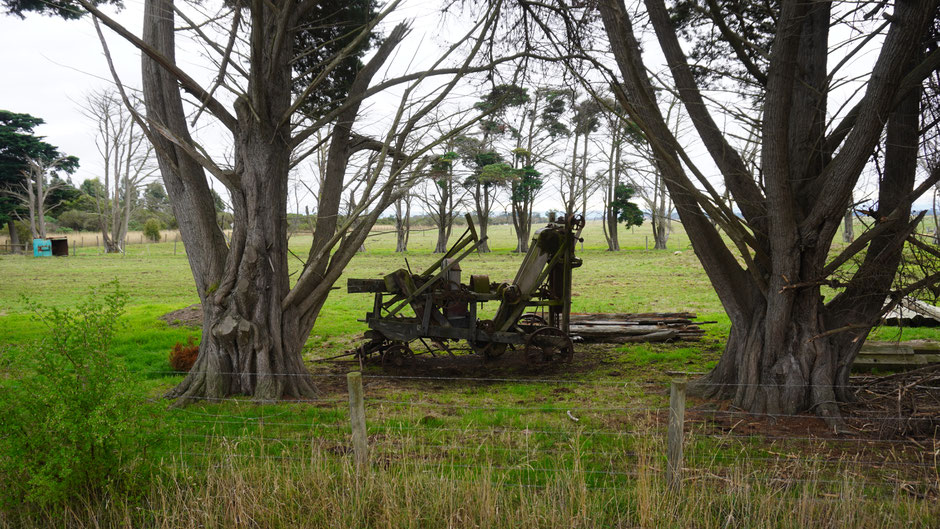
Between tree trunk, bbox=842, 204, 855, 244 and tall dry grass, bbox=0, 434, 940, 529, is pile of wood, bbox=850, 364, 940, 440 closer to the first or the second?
tall dry grass, bbox=0, 434, 940, 529

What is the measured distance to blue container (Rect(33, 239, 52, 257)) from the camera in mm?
38578

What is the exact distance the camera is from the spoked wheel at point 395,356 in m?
8.78

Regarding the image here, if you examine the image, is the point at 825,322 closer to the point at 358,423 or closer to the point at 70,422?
the point at 358,423

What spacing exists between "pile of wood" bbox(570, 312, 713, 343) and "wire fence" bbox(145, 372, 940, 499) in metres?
3.79

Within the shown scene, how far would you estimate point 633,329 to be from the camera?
11.2m

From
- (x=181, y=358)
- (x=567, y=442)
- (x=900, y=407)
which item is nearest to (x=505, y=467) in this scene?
(x=567, y=442)

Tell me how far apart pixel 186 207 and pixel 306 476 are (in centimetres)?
442

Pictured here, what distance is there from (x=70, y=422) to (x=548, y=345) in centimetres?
611

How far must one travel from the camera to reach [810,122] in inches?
243

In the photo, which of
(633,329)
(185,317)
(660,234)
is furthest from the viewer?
(660,234)

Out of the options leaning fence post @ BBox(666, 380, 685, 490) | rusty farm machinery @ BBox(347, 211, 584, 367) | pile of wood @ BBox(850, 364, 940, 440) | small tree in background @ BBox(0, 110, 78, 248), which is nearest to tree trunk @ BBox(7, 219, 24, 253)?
small tree in background @ BBox(0, 110, 78, 248)

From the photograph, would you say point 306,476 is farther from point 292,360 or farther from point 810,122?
point 810,122

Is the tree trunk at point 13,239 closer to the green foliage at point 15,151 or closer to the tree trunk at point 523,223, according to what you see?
the green foliage at point 15,151

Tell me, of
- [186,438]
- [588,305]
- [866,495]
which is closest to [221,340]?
[186,438]
